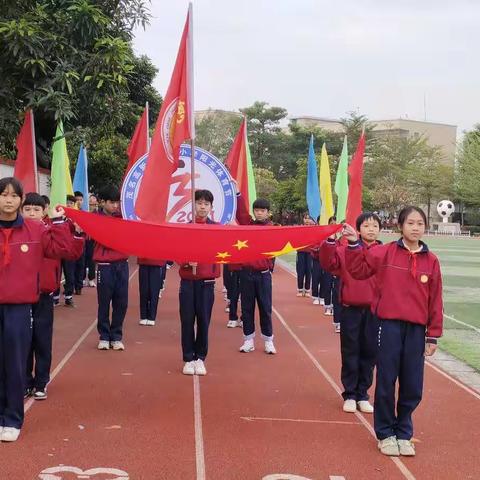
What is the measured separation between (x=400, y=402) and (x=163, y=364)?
3.04 metres

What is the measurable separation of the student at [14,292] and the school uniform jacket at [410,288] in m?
2.30

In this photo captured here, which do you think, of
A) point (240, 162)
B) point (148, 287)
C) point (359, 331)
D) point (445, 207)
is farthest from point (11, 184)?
point (445, 207)

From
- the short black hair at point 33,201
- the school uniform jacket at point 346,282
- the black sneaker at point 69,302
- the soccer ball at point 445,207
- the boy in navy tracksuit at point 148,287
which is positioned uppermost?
the soccer ball at point 445,207

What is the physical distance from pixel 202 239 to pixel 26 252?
133cm

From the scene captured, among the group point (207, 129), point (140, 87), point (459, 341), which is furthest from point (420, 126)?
point (459, 341)

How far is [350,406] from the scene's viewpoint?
18.0 ft

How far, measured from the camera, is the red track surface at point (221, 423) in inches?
165

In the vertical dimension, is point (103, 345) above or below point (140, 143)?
below

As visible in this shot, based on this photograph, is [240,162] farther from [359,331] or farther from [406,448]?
[406,448]

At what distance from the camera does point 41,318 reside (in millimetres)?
5375

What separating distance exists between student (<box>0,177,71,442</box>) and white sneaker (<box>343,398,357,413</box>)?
8.54 feet

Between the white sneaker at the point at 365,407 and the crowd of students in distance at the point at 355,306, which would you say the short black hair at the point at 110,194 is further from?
the white sneaker at the point at 365,407

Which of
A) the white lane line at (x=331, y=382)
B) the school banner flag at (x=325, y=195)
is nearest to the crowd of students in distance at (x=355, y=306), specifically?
the white lane line at (x=331, y=382)

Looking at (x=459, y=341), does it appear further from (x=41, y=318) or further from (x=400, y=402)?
(x=41, y=318)
